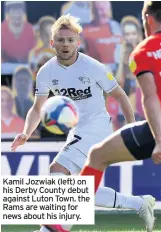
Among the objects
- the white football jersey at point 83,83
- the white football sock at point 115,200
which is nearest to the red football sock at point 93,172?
the white football jersey at point 83,83

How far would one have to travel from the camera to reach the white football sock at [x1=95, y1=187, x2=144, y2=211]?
28.7ft

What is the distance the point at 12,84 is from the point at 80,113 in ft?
10.5

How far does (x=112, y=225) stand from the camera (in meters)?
10.0

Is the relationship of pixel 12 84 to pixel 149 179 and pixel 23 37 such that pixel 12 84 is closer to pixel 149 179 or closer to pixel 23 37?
pixel 23 37

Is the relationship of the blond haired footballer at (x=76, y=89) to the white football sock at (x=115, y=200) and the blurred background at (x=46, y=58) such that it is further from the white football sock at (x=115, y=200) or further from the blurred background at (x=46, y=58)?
the blurred background at (x=46, y=58)

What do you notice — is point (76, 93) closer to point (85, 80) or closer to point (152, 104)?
point (85, 80)

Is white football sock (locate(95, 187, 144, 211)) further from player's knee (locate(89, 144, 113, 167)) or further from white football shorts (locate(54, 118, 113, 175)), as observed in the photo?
player's knee (locate(89, 144, 113, 167))

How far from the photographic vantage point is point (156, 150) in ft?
21.5

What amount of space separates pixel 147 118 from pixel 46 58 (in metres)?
5.15

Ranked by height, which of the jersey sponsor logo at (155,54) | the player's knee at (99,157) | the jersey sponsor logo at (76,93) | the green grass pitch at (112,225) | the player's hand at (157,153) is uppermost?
the jersey sponsor logo at (155,54)

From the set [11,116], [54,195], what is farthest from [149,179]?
[54,195]

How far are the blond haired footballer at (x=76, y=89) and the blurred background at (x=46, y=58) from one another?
114 inches

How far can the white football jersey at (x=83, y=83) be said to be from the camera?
27.7ft

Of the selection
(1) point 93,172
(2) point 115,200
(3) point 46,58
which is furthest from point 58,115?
(3) point 46,58
